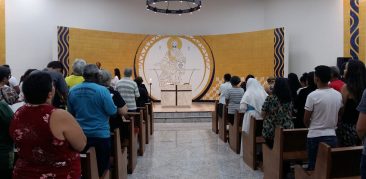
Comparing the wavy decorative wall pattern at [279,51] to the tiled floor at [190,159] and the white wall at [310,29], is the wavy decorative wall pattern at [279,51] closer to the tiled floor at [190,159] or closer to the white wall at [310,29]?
the white wall at [310,29]

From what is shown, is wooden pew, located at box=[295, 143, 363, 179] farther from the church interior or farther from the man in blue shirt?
the man in blue shirt

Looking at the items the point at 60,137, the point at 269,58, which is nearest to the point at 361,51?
the point at 269,58

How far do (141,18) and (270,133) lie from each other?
400 inches

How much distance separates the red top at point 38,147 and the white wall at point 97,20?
9499 millimetres

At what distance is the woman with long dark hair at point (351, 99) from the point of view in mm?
2477

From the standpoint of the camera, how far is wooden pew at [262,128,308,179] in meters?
3.63

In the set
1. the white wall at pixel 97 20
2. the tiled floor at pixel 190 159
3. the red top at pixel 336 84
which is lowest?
the tiled floor at pixel 190 159

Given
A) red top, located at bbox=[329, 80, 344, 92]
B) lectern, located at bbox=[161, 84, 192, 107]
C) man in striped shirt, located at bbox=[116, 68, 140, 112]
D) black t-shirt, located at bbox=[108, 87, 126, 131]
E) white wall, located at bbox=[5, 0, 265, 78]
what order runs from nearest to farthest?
black t-shirt, located at bbox=[108, 87, 126, 131]
red top, located at bbox=[329, 80, 344, 92]
man in striped shirt, located at bbox=[116, 68, 140, 112]
white wall, located at bbox=[5, 0, 265, 78]
lectern, located at bbox=[161, 84, 192, 107]

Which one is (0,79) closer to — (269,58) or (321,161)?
(321,161)

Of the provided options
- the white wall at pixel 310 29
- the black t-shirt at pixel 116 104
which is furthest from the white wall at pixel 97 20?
the black t-shirt at pixel 116 104

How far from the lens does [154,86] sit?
1309 cm

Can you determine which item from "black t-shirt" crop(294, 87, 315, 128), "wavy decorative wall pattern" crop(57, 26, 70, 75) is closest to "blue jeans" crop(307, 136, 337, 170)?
"black t-shirt" crop(294, 87, 315, 128)

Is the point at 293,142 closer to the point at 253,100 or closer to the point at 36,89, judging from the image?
the point at 253,100

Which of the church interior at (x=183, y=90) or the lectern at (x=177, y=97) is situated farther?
the lectern at (x=177, y=97)
